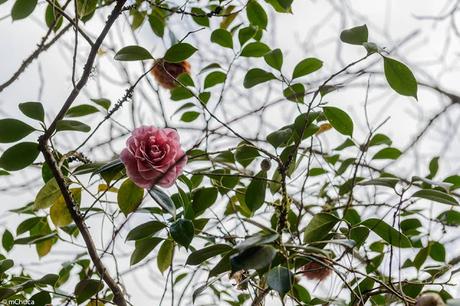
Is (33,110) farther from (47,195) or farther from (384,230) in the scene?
(384,230)

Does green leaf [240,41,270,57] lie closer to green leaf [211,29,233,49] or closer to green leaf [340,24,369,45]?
green leaf [211,29,233,49]

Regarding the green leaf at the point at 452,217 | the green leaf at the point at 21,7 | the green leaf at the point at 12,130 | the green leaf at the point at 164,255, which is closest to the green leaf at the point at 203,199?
the green leaf at the point at 164,255

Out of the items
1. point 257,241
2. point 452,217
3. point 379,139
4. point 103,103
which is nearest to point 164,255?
point 103,103

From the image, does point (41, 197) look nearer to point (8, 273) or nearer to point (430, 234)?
point (8, 273)

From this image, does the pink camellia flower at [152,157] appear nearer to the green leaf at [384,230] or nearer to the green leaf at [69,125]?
the green leaf at [69,125]

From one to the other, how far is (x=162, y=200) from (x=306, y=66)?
36cm

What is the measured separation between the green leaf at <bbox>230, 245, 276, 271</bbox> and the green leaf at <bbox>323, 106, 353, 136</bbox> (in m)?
0.33

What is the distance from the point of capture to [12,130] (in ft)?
2.24

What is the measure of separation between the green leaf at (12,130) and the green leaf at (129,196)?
16 centimetres

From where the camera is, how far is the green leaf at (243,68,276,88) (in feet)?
2.73

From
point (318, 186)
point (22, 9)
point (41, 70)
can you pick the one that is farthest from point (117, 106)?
point (318, 186)

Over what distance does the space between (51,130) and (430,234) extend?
0.80m

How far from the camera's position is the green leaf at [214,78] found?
0.96 m

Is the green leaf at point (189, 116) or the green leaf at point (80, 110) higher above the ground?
the green leaf at point (189, 116)
